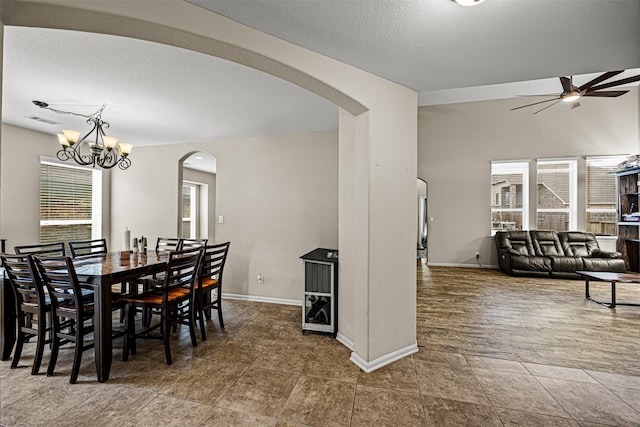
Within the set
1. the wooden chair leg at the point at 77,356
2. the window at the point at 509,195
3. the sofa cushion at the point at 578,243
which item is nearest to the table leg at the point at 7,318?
the wooden chair leg at the point at 77,356

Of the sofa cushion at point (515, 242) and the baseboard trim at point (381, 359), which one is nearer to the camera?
the baseboard trim at point (381, 359)

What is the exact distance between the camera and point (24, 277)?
2.22 meters

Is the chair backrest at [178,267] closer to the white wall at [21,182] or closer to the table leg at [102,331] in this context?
the table leg at [102,331]

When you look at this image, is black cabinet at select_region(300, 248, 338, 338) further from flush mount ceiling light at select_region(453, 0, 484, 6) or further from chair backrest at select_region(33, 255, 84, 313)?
flush mount ceiling light at select_region(453, 0, 484, 6)

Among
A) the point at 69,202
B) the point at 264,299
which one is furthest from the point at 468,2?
the point at 69,202

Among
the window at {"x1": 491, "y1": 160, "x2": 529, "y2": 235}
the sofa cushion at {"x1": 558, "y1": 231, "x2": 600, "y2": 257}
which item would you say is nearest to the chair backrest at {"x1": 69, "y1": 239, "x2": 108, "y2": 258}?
the window at {"x1": 491, "y1": 160, "x2": 529, "y2": 235}

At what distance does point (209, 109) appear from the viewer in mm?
3209

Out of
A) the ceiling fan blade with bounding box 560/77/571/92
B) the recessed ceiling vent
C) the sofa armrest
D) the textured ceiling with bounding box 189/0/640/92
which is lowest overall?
the sofa armrest

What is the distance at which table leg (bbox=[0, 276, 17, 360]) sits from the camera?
2.38 metres

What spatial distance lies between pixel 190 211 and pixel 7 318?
5.63m

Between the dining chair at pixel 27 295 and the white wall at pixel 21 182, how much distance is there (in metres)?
1.99

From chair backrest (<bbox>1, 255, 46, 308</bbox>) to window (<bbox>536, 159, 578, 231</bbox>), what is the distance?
855cm

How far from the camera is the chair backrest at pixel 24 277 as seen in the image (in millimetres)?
2131

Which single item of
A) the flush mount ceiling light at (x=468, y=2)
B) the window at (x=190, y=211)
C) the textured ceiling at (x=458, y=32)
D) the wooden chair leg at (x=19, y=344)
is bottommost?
the wooden chair leg at (x=19, y=344)
